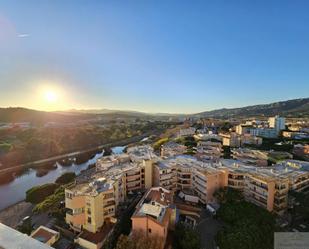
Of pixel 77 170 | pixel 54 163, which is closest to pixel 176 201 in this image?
pixel 77 170

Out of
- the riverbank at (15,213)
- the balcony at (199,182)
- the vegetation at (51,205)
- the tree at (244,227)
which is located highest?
the balcony at (199,182)

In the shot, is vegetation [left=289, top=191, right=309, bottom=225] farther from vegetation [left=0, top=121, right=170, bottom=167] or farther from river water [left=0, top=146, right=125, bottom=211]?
vegetation [left=0, top=121, right=170, bottom=167]

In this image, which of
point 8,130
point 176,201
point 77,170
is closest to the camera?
point 176,201

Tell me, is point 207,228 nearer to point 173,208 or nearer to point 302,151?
point 173,208

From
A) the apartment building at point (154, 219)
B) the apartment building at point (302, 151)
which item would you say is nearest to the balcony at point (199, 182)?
the apartment building at point (154, 219)

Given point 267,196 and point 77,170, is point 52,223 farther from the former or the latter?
point 77,170

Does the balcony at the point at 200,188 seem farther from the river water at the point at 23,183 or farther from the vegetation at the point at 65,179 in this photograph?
the river water at the point at 23,183

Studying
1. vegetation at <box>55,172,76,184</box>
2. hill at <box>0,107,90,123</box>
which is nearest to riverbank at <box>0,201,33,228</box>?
vegetation at <box>55,172,76,184</box>

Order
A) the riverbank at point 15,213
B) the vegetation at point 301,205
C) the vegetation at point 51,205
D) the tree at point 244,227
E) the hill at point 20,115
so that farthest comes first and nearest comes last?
the hill at point 20,115 → the riverbank at point 15,213 → the vegetation at point 51,205 → the vegetation at point 301,205 → the tree at point 244,227
